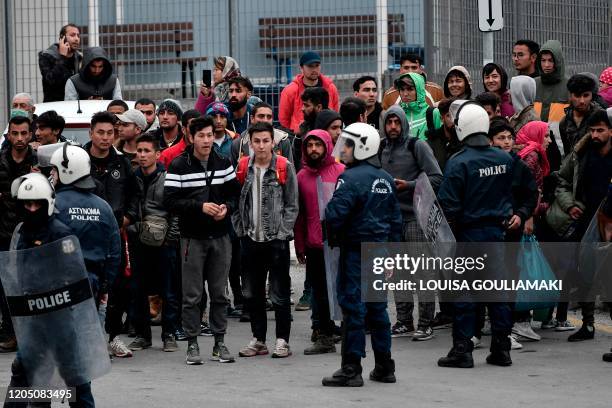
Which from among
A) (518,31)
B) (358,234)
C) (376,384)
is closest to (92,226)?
(358,234)

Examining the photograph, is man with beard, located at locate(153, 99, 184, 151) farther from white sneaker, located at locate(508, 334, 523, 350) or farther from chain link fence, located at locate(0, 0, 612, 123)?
chain link fence, located at locate(0, 0, 612, 123)

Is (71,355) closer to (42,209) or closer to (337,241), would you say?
(42,209)

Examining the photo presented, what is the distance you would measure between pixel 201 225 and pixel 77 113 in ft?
12.3

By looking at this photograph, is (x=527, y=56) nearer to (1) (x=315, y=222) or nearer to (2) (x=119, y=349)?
(1) (x=315, y=222)

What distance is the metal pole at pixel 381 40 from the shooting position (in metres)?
17.6

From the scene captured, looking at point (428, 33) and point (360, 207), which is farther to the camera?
point (428, 33)

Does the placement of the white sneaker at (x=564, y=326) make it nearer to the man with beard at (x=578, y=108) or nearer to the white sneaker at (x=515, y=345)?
the white sneaker at (x=515, y=345)

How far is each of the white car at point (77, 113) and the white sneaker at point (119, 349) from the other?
3196mm

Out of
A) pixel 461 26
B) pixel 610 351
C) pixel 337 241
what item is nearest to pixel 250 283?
pixel 337 241

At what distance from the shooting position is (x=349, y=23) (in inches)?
700

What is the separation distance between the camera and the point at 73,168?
9.37 m

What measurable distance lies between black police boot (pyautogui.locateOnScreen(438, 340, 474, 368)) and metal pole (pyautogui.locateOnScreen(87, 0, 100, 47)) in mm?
8856

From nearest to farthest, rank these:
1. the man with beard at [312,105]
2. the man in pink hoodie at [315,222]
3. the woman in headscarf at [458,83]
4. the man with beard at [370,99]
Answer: the man in pink hoodie at [315,222] < the man with beard at [312,105] < the woman in headscarf at [458,83] < the man with beard at [370,99]

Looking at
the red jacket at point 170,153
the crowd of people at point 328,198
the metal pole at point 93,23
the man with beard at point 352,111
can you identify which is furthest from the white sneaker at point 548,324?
the metal pole at point 93,23
